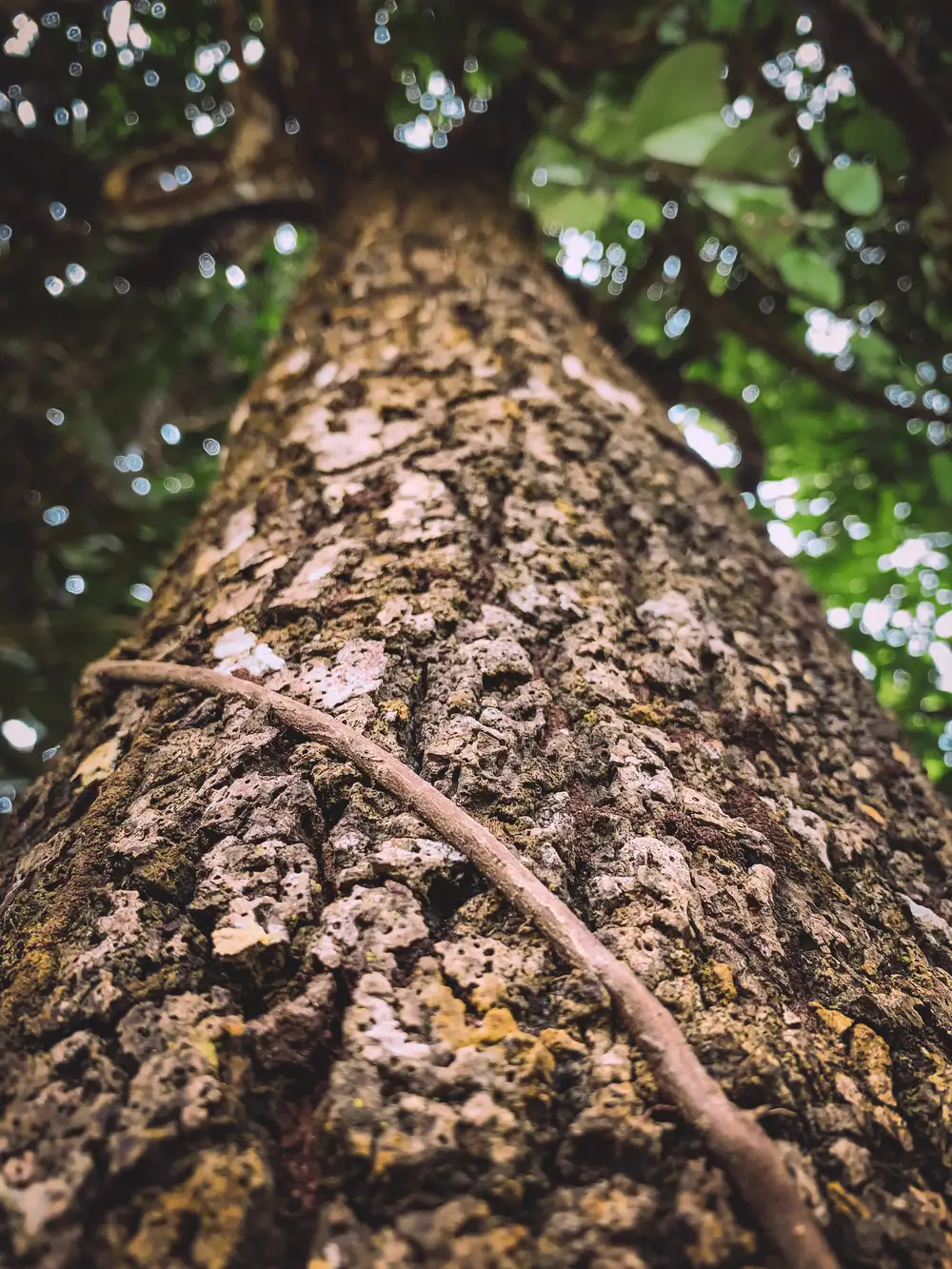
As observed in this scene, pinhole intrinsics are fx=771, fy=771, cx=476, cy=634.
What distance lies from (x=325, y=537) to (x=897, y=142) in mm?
1865

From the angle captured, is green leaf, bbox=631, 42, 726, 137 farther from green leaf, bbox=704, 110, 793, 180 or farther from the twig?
the twig

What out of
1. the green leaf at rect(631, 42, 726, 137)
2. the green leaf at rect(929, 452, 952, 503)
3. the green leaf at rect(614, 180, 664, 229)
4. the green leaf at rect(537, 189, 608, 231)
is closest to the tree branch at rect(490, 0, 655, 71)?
the green leaf at rect(614, 180, 664, 229)

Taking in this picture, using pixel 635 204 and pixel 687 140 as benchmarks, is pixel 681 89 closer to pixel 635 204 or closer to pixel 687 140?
pixel 687 140

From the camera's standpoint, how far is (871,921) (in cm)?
78

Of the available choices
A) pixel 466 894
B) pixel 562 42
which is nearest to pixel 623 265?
pixel 562 42

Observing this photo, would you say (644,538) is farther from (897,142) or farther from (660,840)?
(897,142)

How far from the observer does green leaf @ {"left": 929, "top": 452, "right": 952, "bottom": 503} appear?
242 centimetres

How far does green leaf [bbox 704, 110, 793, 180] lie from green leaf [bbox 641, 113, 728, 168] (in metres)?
0.03

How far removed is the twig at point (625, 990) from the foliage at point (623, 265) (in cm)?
162

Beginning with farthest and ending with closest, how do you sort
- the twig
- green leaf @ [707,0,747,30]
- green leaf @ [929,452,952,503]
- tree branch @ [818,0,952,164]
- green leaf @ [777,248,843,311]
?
→ green leaf @ [929,452,952,503], green leaf @ [777,248,843,311], green leaf @ [707,0,747,30], tree branch @ [818,0,952,164], the twig

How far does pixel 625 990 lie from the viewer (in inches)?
23.2

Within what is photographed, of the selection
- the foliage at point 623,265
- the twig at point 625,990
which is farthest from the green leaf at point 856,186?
the twig at point 625,990

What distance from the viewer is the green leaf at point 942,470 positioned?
2.42m

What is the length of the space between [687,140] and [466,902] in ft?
5.84
